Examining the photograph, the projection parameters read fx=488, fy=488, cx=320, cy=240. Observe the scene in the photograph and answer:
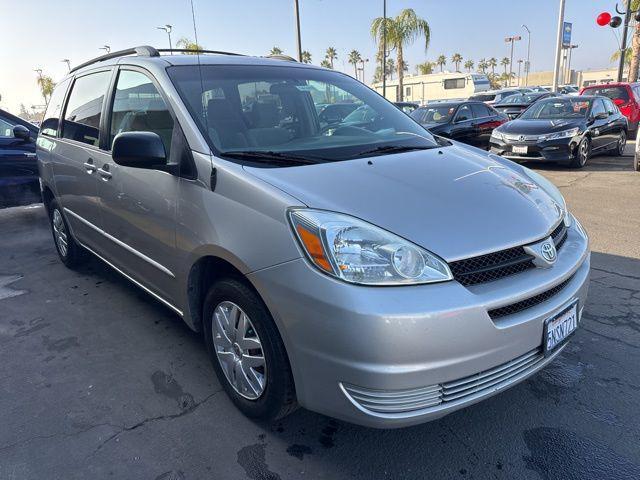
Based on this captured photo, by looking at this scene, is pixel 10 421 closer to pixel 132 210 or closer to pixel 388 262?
pixel 132 210

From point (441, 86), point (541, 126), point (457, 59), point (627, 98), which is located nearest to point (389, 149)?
point (541, 126)

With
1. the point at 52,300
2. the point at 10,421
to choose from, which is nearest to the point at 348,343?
the point at 10,421

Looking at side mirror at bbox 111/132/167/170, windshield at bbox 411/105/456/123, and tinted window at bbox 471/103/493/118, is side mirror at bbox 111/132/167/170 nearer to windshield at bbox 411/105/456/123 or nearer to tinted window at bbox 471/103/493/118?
windshield at bbox 411/105/456/123

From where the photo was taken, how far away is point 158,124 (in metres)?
2.81

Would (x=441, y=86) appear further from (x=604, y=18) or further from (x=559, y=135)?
(x=559, y=135)

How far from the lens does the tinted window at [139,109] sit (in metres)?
2.75

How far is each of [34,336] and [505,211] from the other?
3.24 m

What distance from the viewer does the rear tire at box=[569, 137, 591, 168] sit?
9.51m

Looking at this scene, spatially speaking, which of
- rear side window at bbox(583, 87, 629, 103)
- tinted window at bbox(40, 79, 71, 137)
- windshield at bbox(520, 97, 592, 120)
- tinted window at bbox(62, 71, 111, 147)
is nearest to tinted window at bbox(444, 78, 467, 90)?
rear side window at bbox(583, 87, 629, 103)

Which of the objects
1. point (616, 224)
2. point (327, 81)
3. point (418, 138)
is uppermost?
point (327, 81)

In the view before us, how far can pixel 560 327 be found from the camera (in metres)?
2.17

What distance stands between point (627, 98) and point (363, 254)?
15.4m

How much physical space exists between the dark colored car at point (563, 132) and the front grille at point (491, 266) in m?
8.17

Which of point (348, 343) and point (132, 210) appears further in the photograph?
point (132, 210)
